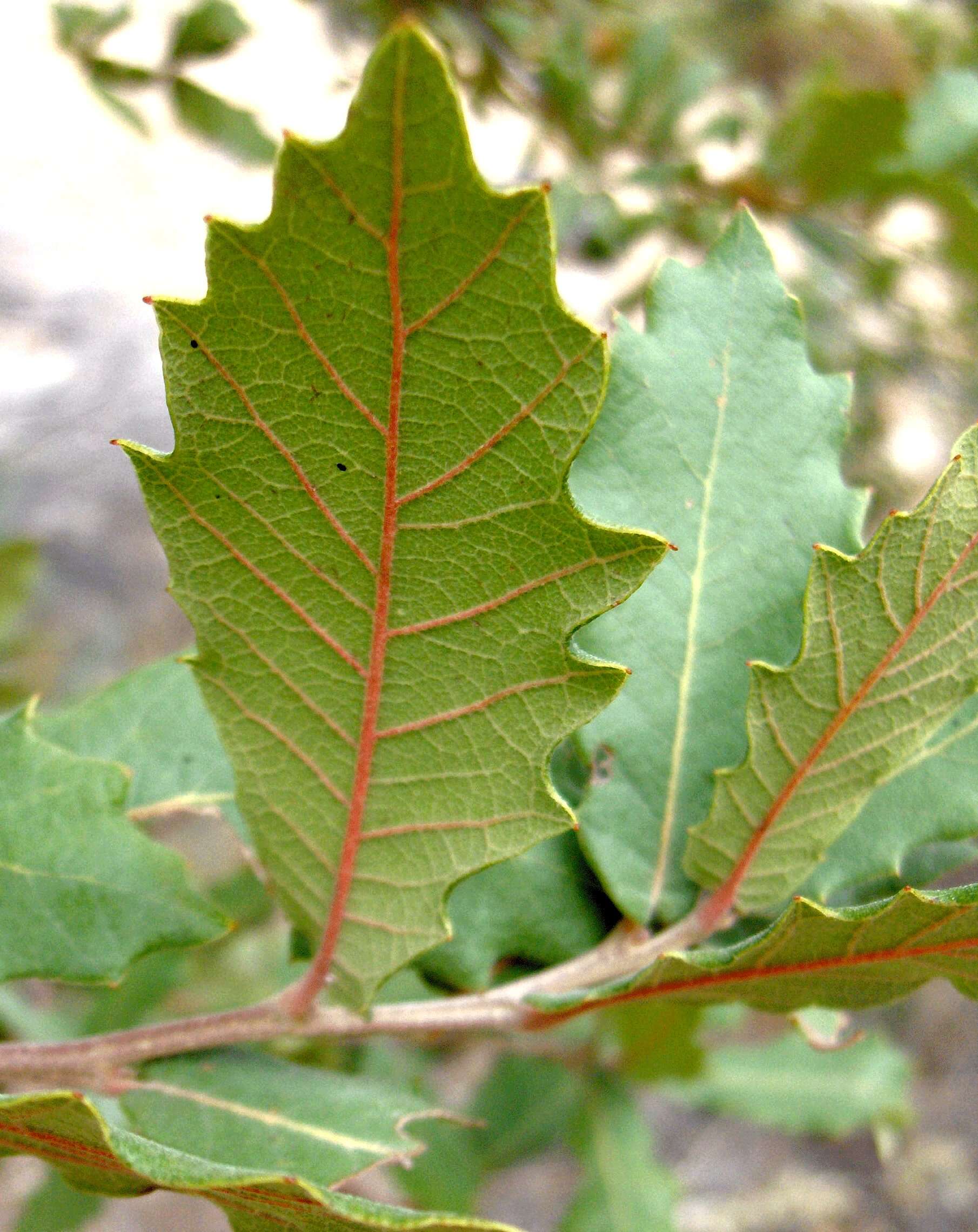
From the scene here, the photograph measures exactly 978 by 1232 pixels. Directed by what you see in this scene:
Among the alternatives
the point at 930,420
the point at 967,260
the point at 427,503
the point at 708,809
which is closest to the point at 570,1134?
the point at 708,809

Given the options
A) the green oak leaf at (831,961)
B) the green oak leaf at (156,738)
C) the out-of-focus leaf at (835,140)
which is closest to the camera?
the green oak leaf at (831,961)

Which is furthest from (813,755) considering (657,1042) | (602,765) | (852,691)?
(657,1042)

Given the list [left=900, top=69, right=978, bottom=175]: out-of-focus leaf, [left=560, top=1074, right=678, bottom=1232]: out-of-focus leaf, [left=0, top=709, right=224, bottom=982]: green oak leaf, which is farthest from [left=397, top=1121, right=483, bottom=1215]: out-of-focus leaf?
[left=900, top=69, right=978, bottom=175]: out-of-focus leaf

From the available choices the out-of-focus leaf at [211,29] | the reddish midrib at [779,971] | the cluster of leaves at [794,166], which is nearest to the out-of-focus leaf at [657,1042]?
the reddish midrib at [779,971]

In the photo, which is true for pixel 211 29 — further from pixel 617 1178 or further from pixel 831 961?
pixel 617 1178

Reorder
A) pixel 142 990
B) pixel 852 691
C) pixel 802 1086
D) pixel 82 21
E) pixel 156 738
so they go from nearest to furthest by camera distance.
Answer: pixel 852 691
pixel 156 738
pixel 82 21
pixel 142 990
pixel 802 1086

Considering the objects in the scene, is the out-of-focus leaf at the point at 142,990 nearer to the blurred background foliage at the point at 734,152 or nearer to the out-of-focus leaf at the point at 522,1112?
the out-of-focus leaf at the point at 522,1112
